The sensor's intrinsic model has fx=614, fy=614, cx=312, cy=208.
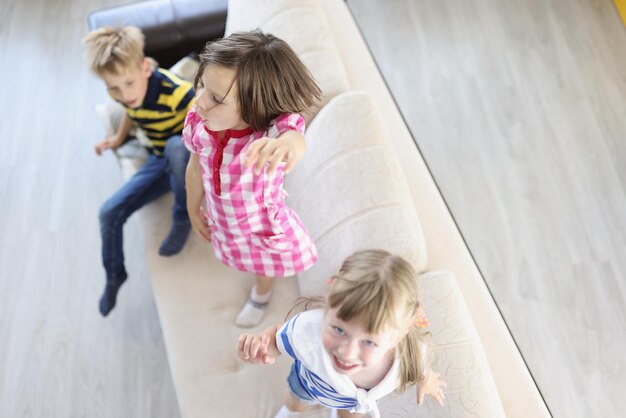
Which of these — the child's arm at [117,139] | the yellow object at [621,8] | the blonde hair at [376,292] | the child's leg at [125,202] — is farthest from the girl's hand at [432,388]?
the yellow object at [621,8]

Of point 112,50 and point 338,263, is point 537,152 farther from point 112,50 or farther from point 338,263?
point 112,50

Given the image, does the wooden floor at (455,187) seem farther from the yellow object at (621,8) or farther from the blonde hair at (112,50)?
the blonde hair at (112,50)

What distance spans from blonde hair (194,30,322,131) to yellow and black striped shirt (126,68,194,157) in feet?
2.04

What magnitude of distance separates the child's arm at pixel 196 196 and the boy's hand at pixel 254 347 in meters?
0.44

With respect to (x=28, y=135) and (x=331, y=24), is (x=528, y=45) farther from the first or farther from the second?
(x=28, y=135)

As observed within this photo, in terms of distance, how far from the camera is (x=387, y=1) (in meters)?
2.95

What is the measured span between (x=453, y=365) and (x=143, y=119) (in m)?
1.16

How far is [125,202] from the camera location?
190 centimetres

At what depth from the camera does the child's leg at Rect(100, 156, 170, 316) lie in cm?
191

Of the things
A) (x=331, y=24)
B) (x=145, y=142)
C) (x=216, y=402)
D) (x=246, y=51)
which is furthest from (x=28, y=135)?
(x=246, y=51)

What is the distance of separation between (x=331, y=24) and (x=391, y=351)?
122 centimetres

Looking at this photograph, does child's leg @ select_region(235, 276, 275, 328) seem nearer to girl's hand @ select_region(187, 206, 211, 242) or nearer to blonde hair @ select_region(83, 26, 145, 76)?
girl's hand @ select_region(187, 206, 211, 242)

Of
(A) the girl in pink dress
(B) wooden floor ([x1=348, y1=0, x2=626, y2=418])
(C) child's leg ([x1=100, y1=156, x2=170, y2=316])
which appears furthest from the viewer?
(B) wooden floor ([x1=348, y1=0, x2=626, y2=418])

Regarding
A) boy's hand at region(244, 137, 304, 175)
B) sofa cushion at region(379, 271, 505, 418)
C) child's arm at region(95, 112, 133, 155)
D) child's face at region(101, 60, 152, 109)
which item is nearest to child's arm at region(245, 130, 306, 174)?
boy's hand at region(244, 137, 304, 175)
